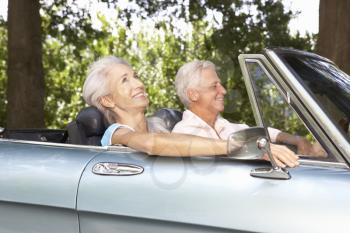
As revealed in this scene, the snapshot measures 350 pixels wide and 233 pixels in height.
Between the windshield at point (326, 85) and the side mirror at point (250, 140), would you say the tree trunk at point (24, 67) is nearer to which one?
the windshield at point (326, 85)

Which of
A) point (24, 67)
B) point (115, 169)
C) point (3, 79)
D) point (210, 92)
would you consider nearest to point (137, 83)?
point (210, 92)

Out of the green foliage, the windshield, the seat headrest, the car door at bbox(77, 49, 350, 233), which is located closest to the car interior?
the seat headrest

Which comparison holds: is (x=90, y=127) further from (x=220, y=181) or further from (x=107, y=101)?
(x=220, y=181)

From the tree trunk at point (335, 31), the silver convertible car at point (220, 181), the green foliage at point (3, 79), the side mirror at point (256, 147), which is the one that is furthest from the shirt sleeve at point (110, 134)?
the green foliage at point (3, 79)

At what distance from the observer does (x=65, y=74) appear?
22406 millimetres

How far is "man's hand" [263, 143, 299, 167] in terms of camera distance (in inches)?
94.7

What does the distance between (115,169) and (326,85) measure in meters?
0.97

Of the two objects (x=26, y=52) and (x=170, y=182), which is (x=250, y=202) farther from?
(x=26, y=52)

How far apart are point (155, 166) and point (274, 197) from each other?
0.56 metres

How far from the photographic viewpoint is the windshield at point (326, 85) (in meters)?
2.44

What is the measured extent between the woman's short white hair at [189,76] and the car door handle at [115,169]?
89 cm

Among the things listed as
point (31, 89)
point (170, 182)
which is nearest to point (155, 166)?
point (170, 182)

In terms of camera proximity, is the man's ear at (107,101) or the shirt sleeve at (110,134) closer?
the shirt sleeve at (110,134)

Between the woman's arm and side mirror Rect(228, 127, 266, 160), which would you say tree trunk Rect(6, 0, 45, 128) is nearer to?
the woman's arm
